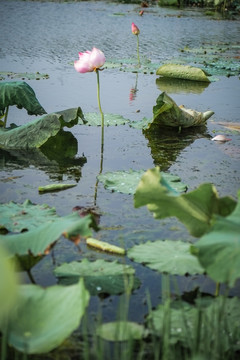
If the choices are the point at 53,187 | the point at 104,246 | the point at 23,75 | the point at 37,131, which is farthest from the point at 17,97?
the point at 23,75

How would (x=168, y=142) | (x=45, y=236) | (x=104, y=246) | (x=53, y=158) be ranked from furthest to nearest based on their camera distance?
(x=168, y=142) < (x=53, y=158) < (x=104, y=246) < (x=45, y=236)

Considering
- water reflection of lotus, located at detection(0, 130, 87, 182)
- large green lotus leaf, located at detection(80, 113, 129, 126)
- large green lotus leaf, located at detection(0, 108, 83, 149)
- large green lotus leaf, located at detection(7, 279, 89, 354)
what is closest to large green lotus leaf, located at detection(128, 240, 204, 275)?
large green lotus leaf, located at detection(7, 279, 89, 354)

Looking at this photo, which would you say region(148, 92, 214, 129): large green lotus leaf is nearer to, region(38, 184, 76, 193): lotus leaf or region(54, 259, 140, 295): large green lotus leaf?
region(38, 184, 76, 193): lotus leaf

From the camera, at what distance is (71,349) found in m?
1.18

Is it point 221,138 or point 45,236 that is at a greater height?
point 45,236

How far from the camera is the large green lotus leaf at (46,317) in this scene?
0.98m

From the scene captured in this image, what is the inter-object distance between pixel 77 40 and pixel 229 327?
4.90 meters

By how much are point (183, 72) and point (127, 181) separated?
2120mm

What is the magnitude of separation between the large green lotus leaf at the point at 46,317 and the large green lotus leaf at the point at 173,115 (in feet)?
5.56

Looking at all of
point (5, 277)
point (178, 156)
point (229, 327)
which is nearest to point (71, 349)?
point (229, 327)

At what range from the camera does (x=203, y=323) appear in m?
1.16

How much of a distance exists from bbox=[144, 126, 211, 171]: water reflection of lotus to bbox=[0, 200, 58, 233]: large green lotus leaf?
675 millimetres

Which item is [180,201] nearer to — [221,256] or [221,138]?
[221,256]

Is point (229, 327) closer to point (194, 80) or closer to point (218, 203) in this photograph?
point (218, 203)
